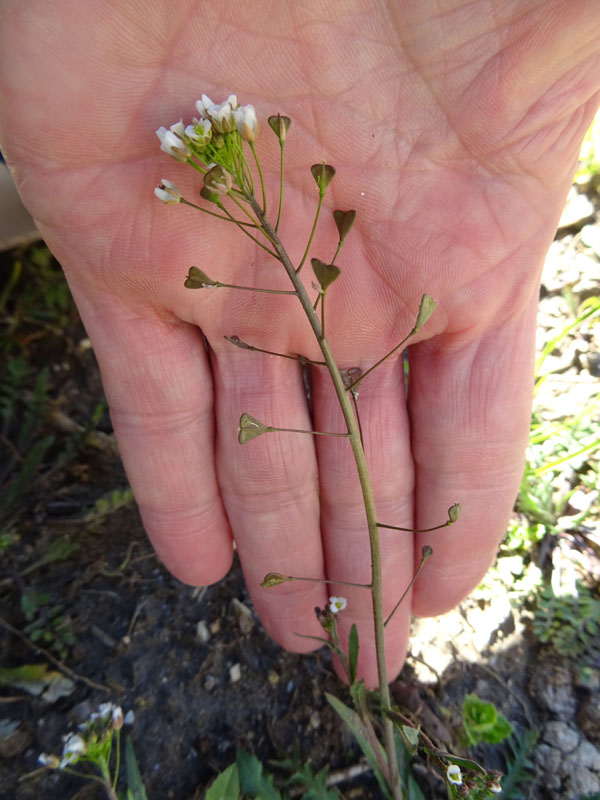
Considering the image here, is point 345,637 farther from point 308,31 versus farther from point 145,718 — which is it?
point 308,31

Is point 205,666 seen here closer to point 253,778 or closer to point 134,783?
point 253,778

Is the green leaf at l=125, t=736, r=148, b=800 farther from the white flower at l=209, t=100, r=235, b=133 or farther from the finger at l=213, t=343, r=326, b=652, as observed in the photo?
the white flower at l=209, t=100, r=235, b=133

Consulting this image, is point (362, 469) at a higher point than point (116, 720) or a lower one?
higher

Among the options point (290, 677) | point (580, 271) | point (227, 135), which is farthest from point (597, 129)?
point (290, 677)

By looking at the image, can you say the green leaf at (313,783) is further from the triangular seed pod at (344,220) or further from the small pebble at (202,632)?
the triangular seed pod at (344,220)

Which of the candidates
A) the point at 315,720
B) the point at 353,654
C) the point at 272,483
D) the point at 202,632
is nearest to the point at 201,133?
the point at 272,483

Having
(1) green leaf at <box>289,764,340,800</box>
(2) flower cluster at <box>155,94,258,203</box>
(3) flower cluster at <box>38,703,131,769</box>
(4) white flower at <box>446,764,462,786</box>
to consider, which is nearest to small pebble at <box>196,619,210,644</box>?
(1) green leaf at <box>289,764,340,800</box>

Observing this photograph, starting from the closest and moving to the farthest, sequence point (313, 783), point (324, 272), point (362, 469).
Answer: point (324, 272) < point (362, 469) < point (313, 783)

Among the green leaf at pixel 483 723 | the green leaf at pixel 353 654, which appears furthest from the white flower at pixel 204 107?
the green leaf at pixel 483 723
